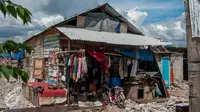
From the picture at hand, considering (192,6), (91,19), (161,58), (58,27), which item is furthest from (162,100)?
(192,6)

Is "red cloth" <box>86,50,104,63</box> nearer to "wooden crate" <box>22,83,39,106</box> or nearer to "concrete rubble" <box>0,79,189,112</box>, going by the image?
"concrete rubble" <box>0,79,189,112</box>

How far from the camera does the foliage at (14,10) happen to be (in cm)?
141

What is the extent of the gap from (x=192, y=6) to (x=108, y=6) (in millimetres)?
9263

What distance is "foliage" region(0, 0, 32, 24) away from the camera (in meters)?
1.41

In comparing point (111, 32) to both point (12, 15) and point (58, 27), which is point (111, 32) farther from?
point (12, 15)

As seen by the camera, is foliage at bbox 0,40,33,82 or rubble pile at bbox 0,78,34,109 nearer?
foliage at bbox 0,40,33,82

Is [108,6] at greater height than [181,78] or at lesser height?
greater

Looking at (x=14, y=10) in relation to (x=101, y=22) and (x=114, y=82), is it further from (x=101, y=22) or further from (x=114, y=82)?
(x=101, y=22)

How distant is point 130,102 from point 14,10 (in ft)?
32.2

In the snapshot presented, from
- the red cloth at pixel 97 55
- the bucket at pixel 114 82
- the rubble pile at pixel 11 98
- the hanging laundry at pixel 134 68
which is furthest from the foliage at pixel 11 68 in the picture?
the hanging laundry at pixel 134 68

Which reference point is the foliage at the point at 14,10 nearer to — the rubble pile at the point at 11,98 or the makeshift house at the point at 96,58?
the makeshift house at the point at 96,58

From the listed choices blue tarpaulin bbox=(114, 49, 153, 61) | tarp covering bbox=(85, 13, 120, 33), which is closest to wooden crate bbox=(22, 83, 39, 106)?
tarp covering bbox=(85, 13, 120, 33)

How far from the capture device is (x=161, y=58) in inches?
595

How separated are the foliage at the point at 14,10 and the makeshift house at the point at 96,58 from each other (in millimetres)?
7654
